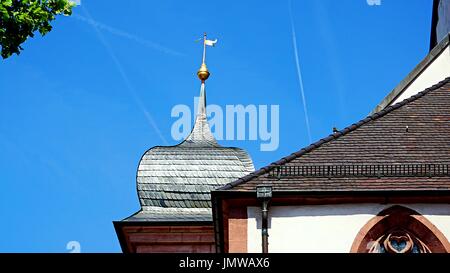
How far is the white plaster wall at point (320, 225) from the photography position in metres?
15.3

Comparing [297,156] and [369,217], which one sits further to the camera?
[297,156]

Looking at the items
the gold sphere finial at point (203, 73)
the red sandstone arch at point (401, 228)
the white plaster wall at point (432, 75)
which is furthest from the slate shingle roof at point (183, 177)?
the red sandstone arch at point (401, 228)

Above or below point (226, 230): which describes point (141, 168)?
above

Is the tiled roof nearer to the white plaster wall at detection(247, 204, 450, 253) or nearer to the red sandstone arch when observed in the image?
the white plaster wall at detection(247, 204, 450, 253)

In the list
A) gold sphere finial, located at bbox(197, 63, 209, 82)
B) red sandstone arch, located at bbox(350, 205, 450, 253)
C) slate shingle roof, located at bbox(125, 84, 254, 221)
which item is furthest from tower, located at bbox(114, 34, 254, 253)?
red sandstone arch, located at bbox(350, 205, 450, 253)

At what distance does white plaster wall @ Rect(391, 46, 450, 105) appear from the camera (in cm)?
2027

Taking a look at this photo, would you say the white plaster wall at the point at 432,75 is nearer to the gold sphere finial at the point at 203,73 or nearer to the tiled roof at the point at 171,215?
the tiled roof at the point at 171,215

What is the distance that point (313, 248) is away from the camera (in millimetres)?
15289

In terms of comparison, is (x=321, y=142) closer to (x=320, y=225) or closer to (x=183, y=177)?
(x=320, y=225)

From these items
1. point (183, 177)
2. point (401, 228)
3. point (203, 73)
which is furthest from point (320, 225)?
point (203, 73)
